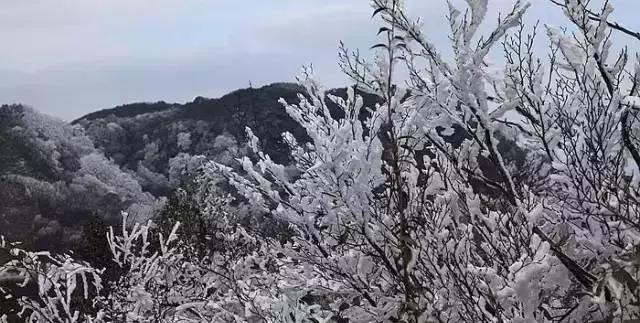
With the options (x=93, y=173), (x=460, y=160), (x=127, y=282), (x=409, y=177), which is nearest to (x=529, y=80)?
(x=460, y=160)

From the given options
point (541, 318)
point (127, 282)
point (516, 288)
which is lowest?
point (127, 282)

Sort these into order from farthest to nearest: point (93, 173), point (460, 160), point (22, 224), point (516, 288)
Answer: point (93, 173) → point (22, 224) → point (460, 160) → point (516, 288)

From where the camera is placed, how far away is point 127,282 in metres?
9.67

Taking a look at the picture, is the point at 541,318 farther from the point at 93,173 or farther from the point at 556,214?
the point at 93,173

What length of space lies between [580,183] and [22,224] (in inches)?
2348

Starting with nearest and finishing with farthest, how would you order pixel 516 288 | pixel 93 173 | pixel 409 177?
pixel 516 288 → pixel 409 177 → pixel 93 173

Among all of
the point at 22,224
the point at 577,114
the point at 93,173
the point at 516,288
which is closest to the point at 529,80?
the point at 577,114

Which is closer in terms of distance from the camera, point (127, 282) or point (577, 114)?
point (577, 114)

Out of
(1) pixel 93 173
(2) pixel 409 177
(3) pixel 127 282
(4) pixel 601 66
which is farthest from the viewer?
(1) pixel 93 173

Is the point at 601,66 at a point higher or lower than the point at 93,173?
higher

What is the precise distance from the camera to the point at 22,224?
2233 inches

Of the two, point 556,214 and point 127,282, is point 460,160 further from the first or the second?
point 127,282

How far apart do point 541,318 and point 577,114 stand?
114cm

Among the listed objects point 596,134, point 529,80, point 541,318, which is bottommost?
point 541,318
